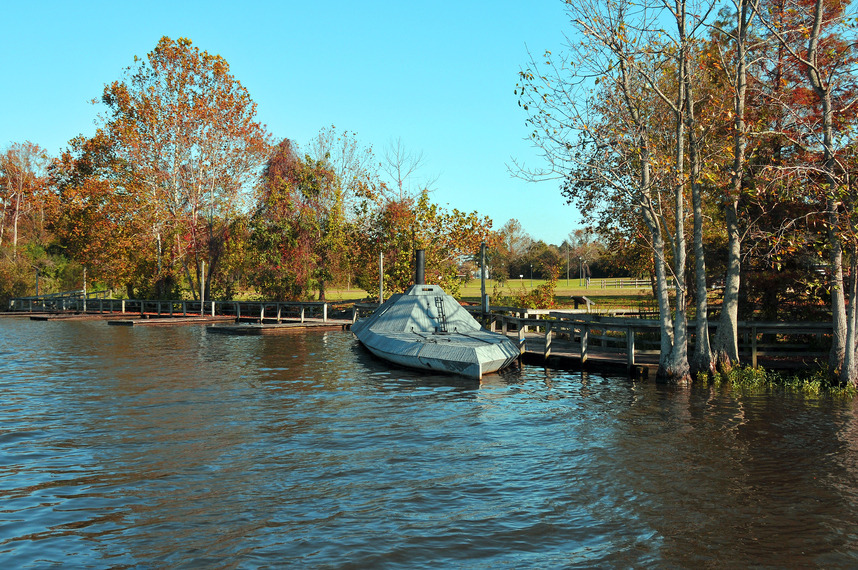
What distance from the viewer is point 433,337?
69.3 ft

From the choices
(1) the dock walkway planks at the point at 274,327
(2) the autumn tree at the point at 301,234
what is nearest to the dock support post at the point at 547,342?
(1) the dock walkway planks at the point at 274,327

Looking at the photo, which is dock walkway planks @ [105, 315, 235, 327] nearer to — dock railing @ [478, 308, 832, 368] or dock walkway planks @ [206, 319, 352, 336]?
dock walkway planks @ [206, 319, 352, 336]

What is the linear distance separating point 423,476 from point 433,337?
1123 cm

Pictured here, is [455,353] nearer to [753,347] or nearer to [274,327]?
[753,347]

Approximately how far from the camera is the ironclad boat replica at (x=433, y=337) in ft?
61.4

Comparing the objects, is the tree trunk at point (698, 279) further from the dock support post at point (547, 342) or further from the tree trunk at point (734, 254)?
the dock support post at point (547, 342)

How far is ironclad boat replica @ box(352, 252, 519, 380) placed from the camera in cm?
1872

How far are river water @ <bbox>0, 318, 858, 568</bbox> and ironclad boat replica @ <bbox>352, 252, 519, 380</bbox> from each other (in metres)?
1.08

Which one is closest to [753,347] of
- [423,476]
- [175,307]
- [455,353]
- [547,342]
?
[547,342]

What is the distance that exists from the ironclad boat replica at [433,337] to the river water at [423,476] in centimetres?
108

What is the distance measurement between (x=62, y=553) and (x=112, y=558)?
61 cm

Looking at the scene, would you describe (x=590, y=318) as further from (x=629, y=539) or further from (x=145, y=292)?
(x=145, y=292)

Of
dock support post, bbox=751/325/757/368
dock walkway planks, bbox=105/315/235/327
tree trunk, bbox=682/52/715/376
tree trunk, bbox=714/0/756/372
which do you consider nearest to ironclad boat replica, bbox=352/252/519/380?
tree trunk, bbox=682/52/715/376

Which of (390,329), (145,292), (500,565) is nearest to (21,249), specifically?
(145,292)
